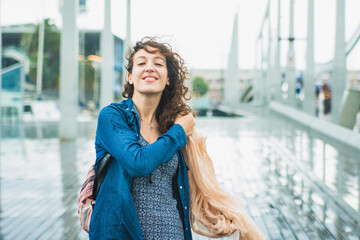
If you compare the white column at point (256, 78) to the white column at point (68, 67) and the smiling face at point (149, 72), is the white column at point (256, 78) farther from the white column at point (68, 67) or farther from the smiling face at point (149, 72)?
the smiling face at point (149, 72)

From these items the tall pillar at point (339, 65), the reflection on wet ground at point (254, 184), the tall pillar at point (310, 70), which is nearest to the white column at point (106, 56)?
the reflection on wet ground at point (254, 184)

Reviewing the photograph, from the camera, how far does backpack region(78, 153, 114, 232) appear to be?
5.74 feet

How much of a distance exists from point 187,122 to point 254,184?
159 inches

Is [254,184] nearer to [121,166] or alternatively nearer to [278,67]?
[121,166]

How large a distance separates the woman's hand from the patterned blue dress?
163mm

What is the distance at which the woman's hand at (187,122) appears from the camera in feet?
6.12

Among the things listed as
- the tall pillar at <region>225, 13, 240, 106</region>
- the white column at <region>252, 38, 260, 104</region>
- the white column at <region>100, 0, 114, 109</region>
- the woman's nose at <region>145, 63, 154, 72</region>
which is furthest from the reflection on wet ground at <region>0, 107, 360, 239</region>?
the white column at <region>252, 38, 260, 104</region>

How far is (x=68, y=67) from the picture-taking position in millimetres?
10742

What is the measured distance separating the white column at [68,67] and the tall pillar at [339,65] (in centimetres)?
665

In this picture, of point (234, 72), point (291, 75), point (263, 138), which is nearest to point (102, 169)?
point (263, 138)

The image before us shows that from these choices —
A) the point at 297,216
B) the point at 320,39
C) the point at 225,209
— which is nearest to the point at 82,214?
the point at 225,209

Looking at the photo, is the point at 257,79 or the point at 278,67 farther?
the point at 257,79

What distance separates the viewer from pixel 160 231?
1.71 metres

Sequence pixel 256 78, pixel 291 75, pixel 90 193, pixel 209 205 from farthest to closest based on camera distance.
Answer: pixel 256 78
pixel 291 75
pixel 209 205
pixel 90 193
